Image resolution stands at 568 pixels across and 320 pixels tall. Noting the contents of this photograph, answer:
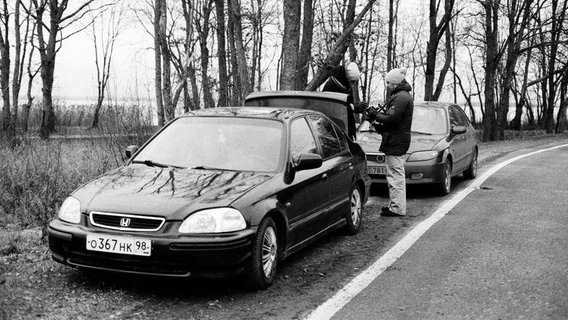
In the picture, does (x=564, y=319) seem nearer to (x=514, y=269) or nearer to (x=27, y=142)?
(x=514, y=269)

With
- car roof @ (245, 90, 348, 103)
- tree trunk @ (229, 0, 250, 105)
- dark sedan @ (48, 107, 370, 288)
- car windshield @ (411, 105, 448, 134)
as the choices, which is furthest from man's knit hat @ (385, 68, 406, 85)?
tree trunk @ (229, 0, 250, 105)

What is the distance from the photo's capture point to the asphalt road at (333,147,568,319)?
5.35 m

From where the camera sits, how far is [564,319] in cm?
509

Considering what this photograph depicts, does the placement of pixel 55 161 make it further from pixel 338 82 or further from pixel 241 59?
pixel 241 59

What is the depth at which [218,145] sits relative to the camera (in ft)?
22.4

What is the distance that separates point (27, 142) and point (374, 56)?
37.4 metres

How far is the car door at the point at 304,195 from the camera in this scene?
6.47 meters

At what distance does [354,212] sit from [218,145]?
2319 mm

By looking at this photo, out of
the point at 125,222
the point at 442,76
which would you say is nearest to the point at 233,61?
the point at 442,76

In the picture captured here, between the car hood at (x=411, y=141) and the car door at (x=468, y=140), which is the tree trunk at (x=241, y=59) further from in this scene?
the car hood at (x=411, y=141)

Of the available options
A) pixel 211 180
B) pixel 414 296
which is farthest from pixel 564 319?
pixel 211 180

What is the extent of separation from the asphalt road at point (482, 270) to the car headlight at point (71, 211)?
229cm

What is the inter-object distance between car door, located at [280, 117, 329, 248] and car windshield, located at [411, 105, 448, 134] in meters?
5.45

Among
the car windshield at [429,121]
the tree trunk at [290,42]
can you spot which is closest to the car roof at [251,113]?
the car windshield at [429,121]
